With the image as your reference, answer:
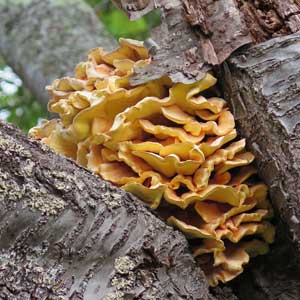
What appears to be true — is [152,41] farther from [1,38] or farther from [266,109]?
[1,38]

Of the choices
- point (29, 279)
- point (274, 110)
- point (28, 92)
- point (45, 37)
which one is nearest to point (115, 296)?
point (29, 279)

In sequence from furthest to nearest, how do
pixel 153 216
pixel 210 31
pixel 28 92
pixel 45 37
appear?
pixel 28 92 < pixel 45 37 < pixel 210 31 < pixel 153 216

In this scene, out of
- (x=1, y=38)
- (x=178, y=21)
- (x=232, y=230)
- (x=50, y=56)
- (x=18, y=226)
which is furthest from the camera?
(x=1, y=38)

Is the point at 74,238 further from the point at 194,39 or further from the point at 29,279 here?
the point at 194,39

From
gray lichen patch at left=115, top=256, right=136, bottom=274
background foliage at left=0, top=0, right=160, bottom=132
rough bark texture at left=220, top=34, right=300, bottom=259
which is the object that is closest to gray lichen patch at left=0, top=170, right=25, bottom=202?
gray lichen patch at left=115, top=256, right=136, bottom=274

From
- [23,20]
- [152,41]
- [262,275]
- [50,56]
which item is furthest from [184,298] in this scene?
[23,20]

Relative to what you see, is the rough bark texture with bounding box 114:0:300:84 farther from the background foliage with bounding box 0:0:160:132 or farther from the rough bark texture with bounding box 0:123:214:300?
the background foliage with bounding box 0:0:160:132
